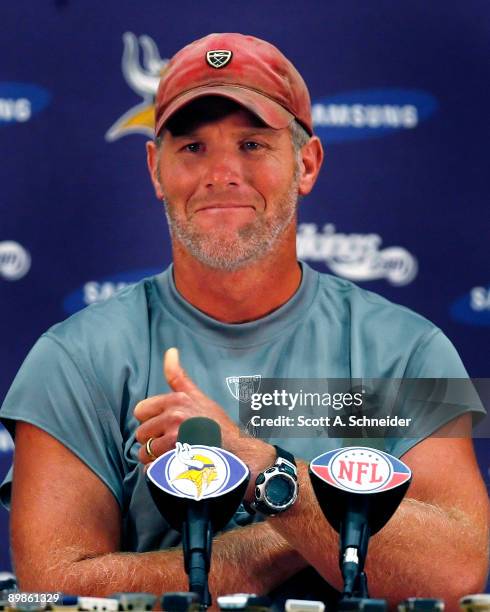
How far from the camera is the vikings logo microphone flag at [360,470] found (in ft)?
5.87

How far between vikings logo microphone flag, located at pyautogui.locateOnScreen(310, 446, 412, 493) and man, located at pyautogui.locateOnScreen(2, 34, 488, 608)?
0.46m

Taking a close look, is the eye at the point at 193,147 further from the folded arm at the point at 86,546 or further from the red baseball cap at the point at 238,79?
the folded arm at the point at 86,546

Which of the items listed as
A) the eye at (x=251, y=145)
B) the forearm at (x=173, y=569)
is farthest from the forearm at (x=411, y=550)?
the eye at (x=251, y=145)

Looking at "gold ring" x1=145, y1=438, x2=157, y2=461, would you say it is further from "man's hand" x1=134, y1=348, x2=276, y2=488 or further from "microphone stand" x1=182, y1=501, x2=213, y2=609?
"microphone stand" x1=182, y1=501, x2=213, y2=609

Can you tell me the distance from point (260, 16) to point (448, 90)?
545 millimetres

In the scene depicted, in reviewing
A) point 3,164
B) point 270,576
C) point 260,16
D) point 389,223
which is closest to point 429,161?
point 389,223

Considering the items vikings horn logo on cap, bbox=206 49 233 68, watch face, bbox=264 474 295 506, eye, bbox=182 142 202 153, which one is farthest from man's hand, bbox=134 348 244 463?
vikings horn logo on cap, bbox=206 49 233 68

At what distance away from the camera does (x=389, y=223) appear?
3596mm

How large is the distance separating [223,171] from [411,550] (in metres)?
0.80

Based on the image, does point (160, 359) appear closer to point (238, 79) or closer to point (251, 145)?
point (251, 145)

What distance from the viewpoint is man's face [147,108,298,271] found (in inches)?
102

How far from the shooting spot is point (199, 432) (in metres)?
1.88

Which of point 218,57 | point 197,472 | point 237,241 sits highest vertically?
point 218,57

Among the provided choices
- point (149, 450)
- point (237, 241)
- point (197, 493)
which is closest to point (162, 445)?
point (149, 450)
